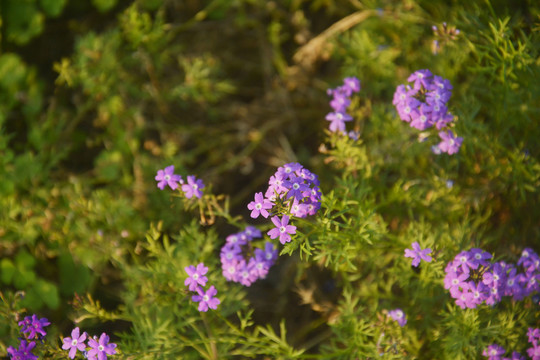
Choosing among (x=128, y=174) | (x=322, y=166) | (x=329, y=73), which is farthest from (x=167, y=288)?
(x=329, y=73)

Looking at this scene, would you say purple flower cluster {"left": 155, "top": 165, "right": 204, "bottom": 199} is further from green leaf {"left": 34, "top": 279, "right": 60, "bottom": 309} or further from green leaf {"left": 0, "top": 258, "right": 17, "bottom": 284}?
green leaf {"left": 0, "top": 258, "right": 17, "bottom": 284}

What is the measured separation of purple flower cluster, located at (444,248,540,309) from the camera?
89.6 inches

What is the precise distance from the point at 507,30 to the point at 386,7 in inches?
49.3

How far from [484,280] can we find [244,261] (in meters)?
1.18

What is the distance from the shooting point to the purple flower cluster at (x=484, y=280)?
7.47 feet

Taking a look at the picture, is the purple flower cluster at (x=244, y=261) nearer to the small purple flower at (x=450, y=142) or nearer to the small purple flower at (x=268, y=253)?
the small purple flower at (x=268, y=253)

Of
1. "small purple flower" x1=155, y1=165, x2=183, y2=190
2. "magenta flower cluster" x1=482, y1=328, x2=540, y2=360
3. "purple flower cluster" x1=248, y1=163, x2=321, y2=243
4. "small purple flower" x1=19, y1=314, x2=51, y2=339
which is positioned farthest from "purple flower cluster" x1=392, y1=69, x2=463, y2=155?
"small purple flower" x1=19, y1=314, x2=51, y2=339

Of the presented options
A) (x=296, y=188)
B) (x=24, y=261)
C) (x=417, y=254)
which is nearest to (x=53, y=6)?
(x=24, y=261)

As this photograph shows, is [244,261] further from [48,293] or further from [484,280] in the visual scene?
[48,293]

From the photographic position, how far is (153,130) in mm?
4215

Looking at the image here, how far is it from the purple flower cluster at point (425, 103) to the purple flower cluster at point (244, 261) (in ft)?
3.26

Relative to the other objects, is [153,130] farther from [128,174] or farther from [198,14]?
[198,14]

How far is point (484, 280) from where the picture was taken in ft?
7.45

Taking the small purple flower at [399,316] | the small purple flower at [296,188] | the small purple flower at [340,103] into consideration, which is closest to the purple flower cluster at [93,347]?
the small purple flower at [296,188]
